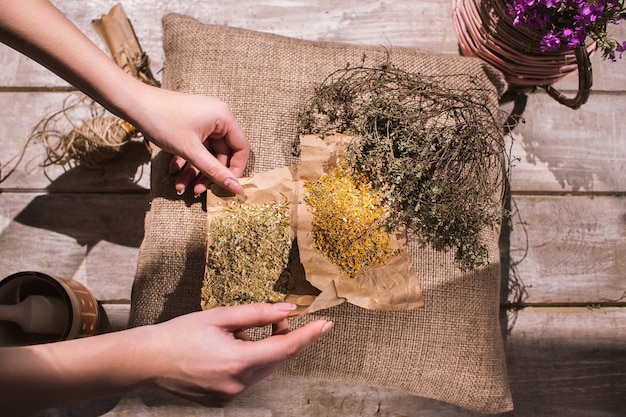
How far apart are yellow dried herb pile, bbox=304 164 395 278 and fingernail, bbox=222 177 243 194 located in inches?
4.9

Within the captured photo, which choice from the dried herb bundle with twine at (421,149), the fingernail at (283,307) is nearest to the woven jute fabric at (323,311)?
the dried herb bundle with twine at (421,149)

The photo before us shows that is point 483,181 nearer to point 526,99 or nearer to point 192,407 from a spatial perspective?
point 526,99

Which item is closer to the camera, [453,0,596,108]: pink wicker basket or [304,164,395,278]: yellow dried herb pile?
[304,164,395,278]: yellow dried herb pile

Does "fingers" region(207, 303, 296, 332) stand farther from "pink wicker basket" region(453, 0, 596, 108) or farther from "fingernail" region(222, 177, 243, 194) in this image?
"pink wicker basket" region(453, 0, 596, 108)

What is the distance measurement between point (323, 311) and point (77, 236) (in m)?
0.70

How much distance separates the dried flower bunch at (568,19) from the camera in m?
0.80

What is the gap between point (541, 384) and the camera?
112 centimetres

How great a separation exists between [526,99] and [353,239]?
29.0 inches

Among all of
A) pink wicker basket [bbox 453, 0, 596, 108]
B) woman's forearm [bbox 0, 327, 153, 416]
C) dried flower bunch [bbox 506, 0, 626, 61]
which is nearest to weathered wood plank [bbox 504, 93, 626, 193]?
pink wicker basket [bbox 453, 0, 596, 108]

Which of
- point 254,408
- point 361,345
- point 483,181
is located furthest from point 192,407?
point 483,181

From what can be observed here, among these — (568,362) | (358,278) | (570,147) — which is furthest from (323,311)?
(570,147)

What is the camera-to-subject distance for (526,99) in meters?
1.18

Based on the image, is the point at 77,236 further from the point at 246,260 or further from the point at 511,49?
the point at 511,49

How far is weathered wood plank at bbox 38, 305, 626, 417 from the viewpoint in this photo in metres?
1.08
